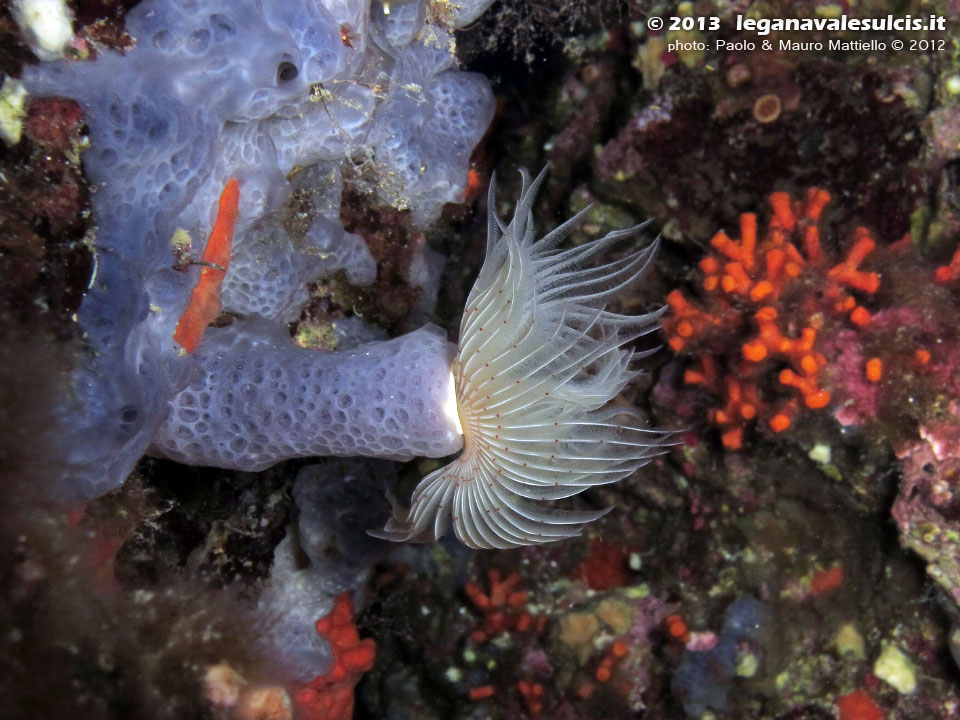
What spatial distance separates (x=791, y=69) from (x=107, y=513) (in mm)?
4235

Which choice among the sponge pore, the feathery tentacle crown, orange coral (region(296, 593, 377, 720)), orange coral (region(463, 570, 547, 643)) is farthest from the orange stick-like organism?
orange coral (region(463, 570, 547, 643))

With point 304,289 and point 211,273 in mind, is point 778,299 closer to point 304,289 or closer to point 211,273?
point 304,289

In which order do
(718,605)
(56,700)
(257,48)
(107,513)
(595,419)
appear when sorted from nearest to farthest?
1. (56,700)
2. (257,48)
3. (107,513)
4. (595,419)
5. (718,605)

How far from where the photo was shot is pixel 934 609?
3.94 metres

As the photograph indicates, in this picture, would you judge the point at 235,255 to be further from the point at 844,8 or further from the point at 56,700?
the point at 844,8

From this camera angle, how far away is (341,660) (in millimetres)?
4672

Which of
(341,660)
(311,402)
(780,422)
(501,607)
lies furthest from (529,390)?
(341,660)

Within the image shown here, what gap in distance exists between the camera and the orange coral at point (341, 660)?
457cm

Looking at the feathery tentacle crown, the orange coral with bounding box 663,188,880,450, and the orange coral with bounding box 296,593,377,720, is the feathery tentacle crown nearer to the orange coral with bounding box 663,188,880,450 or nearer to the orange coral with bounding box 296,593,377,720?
the orange coral with bounding box 663,188,880,450

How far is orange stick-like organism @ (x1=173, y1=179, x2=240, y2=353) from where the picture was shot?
Result: 276cm

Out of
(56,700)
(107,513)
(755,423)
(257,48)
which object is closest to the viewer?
(56,700)

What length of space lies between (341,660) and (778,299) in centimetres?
410

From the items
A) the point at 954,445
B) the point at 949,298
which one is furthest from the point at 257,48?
the point at 954,445

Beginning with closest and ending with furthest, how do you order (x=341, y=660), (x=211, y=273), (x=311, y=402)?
(x=211, y=273)
(x=311, y=402)
(x=341, y=660)
